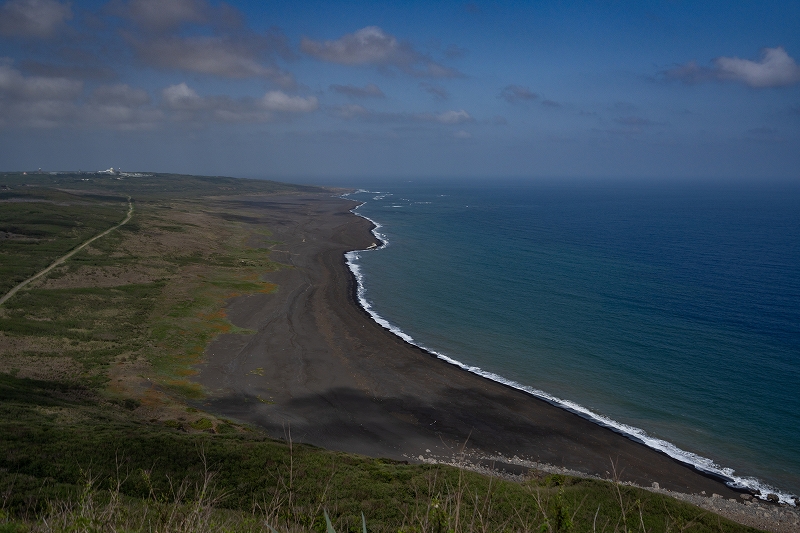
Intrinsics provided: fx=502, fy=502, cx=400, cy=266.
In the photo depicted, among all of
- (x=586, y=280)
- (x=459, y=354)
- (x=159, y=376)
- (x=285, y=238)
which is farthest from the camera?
(x=285, y=238)

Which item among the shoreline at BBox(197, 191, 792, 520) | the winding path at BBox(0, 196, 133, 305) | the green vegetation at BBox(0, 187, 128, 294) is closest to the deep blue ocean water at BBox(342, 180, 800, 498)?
the shoreline at BBox(197, 191, 792, 520)

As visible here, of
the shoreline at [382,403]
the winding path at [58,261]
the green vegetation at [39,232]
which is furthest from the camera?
the green vegetation at [39,232]

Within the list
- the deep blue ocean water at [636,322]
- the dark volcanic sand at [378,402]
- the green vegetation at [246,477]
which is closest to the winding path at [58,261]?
the dark volcanic sand at [378,402]

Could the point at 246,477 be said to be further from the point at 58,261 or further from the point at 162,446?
the point at 58,261

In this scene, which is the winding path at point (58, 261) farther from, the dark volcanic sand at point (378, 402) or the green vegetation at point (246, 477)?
the green vegetation at point (246, 477)

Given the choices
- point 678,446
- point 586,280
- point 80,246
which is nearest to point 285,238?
point 80,246

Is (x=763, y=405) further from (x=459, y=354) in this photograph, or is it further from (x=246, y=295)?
(x=246, y=295)
